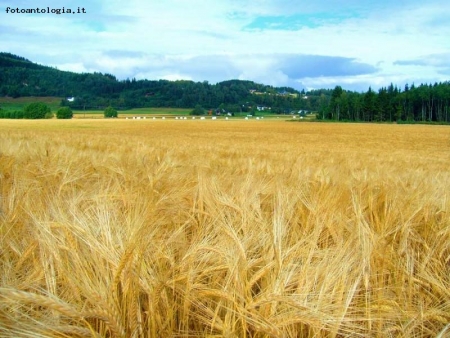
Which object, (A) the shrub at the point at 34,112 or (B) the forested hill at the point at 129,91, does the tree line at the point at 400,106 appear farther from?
(A) the shrub at the point at 34,112

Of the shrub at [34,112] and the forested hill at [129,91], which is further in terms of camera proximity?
the forested hill at [129,91]

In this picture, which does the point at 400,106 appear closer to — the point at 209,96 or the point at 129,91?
the point at 209,96

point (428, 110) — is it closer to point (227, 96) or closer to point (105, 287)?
point (227, 96)

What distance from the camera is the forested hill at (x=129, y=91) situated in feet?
433

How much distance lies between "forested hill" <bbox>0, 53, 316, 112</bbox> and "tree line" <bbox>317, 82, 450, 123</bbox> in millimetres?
42102

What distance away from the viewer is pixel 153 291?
1118 mm

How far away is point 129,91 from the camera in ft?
499

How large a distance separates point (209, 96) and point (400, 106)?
70.2 m

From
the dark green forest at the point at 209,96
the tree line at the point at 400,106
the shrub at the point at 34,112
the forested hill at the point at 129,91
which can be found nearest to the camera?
the shrub at the point at 34,112

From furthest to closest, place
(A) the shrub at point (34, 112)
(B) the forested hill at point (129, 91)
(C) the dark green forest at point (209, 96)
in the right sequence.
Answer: (B) the forested hill at point (129, 91)
(C) the dark green forest at point (209, 96)
(A) the shrub at point (34, 112)

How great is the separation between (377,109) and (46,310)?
3922 inches

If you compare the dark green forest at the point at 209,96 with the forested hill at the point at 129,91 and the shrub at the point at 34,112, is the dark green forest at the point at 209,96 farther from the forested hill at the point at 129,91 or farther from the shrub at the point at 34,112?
the shrub at the point at 34,112

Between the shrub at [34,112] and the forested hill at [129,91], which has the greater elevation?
the forested hill at [129,91]

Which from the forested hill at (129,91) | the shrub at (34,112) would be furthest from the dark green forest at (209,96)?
the shrub at (34,112)
